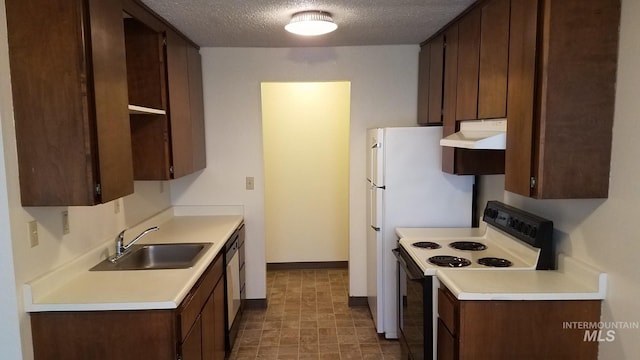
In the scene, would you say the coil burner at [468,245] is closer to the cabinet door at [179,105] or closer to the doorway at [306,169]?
the cabinet door at [179,105]

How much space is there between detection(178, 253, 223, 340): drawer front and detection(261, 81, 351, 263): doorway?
217 centimetres

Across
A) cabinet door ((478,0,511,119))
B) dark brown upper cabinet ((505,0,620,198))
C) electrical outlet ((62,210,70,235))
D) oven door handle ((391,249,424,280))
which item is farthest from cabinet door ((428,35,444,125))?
electrical outlet ((62,210,70,235))

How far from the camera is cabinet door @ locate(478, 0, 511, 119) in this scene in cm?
212

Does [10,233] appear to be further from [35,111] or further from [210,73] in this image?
[210,73]

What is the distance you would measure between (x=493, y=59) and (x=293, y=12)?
1.22 m

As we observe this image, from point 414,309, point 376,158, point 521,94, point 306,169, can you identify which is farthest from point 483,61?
point 306,169

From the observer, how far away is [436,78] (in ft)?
10.5

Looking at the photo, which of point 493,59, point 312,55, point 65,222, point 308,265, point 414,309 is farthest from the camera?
point 308,265

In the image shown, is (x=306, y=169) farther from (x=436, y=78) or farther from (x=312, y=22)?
(x=312, y=22)

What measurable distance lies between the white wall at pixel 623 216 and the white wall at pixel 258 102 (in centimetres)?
208

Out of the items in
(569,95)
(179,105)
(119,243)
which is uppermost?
(179,105)

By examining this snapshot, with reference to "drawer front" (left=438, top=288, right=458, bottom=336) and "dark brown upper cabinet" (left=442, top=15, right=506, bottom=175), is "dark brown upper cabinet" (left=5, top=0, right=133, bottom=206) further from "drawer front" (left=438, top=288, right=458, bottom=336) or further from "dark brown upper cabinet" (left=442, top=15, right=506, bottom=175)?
"dark brown upper cabinet" (left=442, top=15, right=506, bottom=175)

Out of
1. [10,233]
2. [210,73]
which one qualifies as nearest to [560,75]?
[10,233]

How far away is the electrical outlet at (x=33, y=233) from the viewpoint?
72.7 inches
